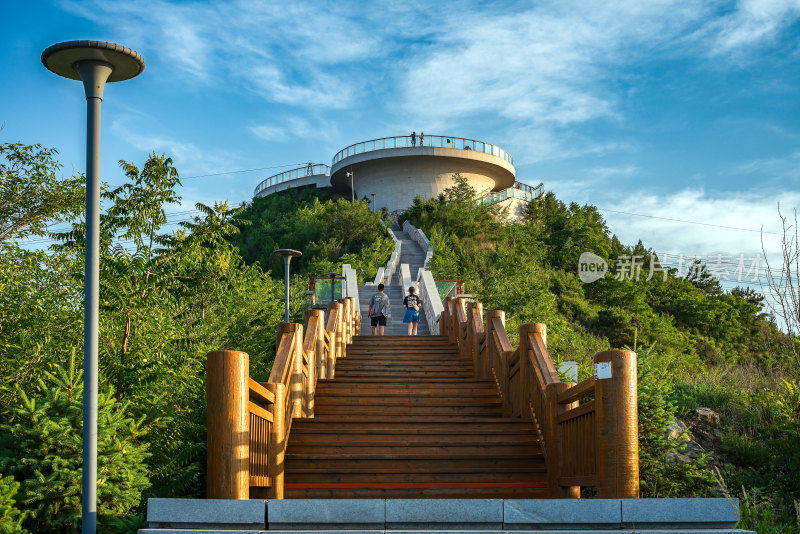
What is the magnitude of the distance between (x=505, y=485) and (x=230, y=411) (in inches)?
113

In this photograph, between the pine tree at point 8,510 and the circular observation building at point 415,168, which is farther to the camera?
the circular observation building at point 415,168

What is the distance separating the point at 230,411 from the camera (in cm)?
504

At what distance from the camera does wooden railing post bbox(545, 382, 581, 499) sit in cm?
→ 636

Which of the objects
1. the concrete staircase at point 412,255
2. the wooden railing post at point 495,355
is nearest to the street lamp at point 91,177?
the wooden railing post at point 495,355

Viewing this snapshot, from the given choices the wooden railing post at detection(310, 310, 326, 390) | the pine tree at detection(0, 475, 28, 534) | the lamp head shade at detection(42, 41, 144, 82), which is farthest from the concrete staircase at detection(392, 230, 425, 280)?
the pine tree at detection(0, 475, 28, 534)

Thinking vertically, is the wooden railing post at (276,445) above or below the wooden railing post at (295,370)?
below

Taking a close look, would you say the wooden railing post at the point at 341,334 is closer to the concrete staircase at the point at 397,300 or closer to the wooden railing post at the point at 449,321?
the wooden railing post at the point at 449,321

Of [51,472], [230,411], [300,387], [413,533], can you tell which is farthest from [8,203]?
[413,533]

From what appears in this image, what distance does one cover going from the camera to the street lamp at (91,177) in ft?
15.3

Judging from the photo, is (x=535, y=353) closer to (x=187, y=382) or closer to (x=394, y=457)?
(x=394, y=457)

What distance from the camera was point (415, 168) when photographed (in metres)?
47.9

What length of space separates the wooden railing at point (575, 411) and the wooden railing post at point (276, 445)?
2500 millimetres

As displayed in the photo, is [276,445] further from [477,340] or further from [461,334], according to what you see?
[461,334]

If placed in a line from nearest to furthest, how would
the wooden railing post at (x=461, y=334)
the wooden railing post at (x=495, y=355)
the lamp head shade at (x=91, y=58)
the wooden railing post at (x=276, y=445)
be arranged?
the lamp head shade at (x=91, y=58) → the wooden railing post at (x=276, y=445) → the wooden railing post at (x=495, y=355) → the wooden railing post at (x=461, y=334)
